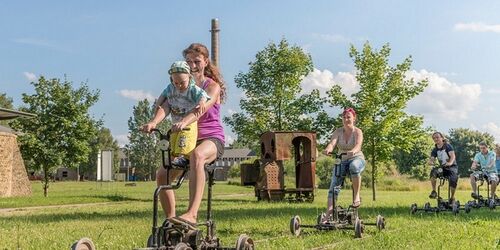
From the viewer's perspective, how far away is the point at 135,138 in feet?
400

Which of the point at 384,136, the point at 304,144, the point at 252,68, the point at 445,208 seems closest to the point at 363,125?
the point at 384,136

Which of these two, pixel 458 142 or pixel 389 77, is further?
pixel 458 142

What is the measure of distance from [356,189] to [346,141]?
2.43 ft

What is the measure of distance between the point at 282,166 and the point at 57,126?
13929mm

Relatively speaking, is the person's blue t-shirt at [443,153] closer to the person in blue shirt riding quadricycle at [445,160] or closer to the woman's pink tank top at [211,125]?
the person in blue shirt riding quadricycle at [445,160]

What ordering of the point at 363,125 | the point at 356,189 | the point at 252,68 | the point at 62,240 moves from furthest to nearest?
the point at 252,68 → the point at 363,125 → the point at 356,189 → the point at 62,240

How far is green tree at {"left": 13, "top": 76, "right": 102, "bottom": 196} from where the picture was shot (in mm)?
32188

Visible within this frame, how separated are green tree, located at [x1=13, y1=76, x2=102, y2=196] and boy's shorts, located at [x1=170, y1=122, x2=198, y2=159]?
27264 mm

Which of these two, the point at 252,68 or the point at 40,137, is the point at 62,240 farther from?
the point at 252,68

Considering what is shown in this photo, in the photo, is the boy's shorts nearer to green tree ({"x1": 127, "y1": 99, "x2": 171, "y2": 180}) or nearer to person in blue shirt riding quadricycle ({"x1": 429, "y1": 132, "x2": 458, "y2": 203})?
person in blue shirt riding quadricycle ({"x1": 429, "y1": 132, "x2": 458, "y2": 203})

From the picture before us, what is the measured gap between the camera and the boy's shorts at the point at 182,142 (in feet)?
19.2

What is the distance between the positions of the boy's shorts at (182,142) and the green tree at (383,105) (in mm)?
22964

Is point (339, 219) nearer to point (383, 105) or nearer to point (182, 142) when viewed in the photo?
point (182, 142)

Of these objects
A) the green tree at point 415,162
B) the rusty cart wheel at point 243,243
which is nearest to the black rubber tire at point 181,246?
the rusty cart wheel at point 243,243
